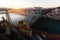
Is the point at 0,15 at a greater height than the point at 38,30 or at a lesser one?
greater

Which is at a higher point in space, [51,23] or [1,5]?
[1,5]

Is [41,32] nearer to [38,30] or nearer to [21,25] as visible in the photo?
[38,30]

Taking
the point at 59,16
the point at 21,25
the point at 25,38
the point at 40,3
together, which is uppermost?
the point at 40,3

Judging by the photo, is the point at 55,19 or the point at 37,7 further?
the point at 37,7

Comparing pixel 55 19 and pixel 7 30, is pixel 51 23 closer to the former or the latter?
pixel 55 19

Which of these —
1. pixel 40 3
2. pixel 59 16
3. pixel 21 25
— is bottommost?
pixel 21 25

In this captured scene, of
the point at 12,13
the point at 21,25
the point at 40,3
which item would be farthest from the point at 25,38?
the point at 40,3

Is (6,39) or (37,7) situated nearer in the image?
(6,39)

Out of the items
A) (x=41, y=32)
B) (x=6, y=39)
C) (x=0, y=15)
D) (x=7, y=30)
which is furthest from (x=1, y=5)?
(x=41, y=32)

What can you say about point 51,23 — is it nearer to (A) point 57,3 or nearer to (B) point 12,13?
(A) point 57,3
